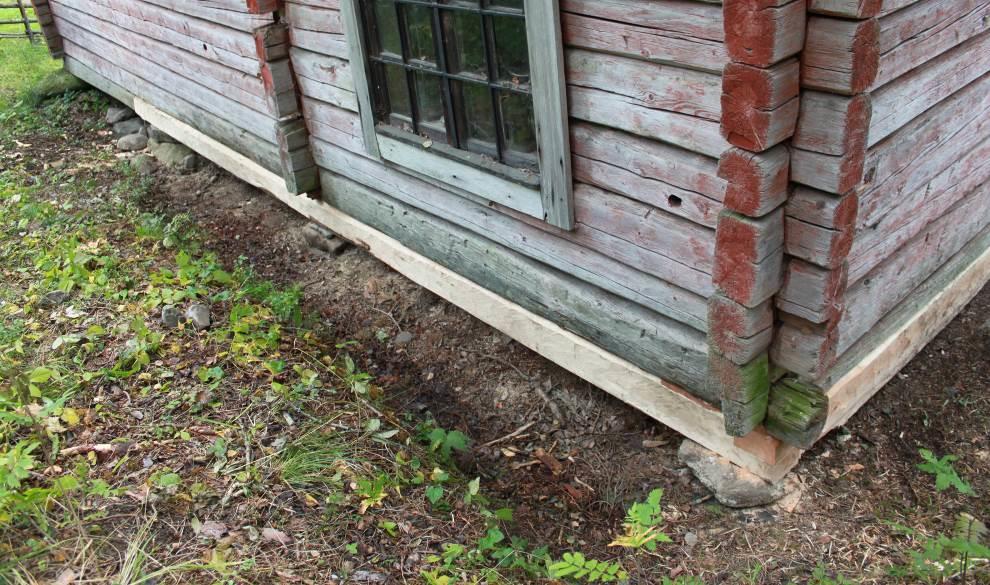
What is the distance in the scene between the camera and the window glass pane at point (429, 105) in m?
3.73

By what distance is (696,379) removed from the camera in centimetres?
317

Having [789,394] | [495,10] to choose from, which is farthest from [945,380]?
[495,10]

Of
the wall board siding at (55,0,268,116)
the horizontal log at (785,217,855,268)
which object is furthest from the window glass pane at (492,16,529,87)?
the wall board siding at (55,0,268,116)

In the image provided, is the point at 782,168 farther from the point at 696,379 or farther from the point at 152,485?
the point at 152,485

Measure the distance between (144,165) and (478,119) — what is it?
4.39 metres

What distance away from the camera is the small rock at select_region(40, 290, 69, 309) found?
14.2 feet

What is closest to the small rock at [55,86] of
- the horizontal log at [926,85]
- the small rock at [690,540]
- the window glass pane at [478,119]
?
the window glass pane at [478,119]

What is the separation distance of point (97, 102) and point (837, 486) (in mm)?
8228

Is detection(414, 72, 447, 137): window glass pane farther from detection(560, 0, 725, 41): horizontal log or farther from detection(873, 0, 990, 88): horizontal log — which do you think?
detection(873, 0, 990, 88): horizontal log

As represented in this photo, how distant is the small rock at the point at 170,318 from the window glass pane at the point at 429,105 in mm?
1629

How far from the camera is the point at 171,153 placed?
699 cm

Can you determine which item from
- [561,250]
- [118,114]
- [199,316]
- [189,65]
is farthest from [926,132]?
[118,114]

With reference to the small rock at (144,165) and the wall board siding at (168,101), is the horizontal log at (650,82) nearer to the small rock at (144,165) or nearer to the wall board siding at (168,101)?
the wall board siding at (168,101)

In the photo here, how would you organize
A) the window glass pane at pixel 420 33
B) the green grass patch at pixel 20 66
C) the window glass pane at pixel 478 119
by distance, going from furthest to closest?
1. the green grass patch at pixel 20 66
2. the window glass pane at pixel 420 33
3. the window glass pane at pixel 478 119
